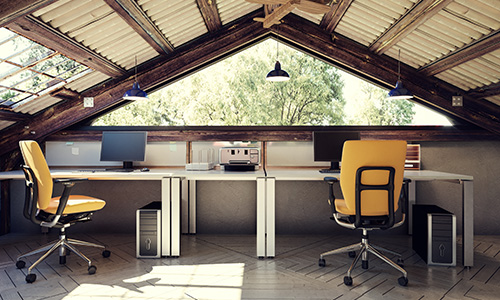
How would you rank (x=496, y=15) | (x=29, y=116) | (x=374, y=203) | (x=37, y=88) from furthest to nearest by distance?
(x=29, y=116) < (x=37, y=88) < (x=496, y=15) < (x=374, y=203)

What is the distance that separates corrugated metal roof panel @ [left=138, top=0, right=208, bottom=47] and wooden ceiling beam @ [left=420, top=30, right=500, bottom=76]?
3.20m

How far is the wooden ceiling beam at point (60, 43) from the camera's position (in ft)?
10.3

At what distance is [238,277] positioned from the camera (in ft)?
10.7

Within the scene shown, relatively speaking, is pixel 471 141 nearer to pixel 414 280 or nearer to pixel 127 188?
pixel 414 280

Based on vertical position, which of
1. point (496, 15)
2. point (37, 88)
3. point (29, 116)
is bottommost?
point (29, 116)

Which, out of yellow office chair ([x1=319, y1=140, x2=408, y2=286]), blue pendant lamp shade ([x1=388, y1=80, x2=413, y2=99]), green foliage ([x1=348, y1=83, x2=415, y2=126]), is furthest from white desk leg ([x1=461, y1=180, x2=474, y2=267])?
green foliage ([x1=348, y1=83, x2=415, y2=126])

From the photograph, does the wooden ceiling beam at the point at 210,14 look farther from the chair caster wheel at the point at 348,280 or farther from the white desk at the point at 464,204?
the chair caster wheel at the point at 348,280

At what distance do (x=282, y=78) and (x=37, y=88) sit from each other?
3.15m

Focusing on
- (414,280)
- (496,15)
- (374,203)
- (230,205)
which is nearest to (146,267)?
(230,205)

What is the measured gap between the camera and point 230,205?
5105mm

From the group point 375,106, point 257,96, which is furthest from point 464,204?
point 257,96

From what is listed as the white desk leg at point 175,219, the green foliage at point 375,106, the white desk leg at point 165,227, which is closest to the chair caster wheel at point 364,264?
the white desk leg at point 175,219

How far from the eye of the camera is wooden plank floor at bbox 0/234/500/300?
2.88 metres

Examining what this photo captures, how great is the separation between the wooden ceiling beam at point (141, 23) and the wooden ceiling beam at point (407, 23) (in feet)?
9.60
